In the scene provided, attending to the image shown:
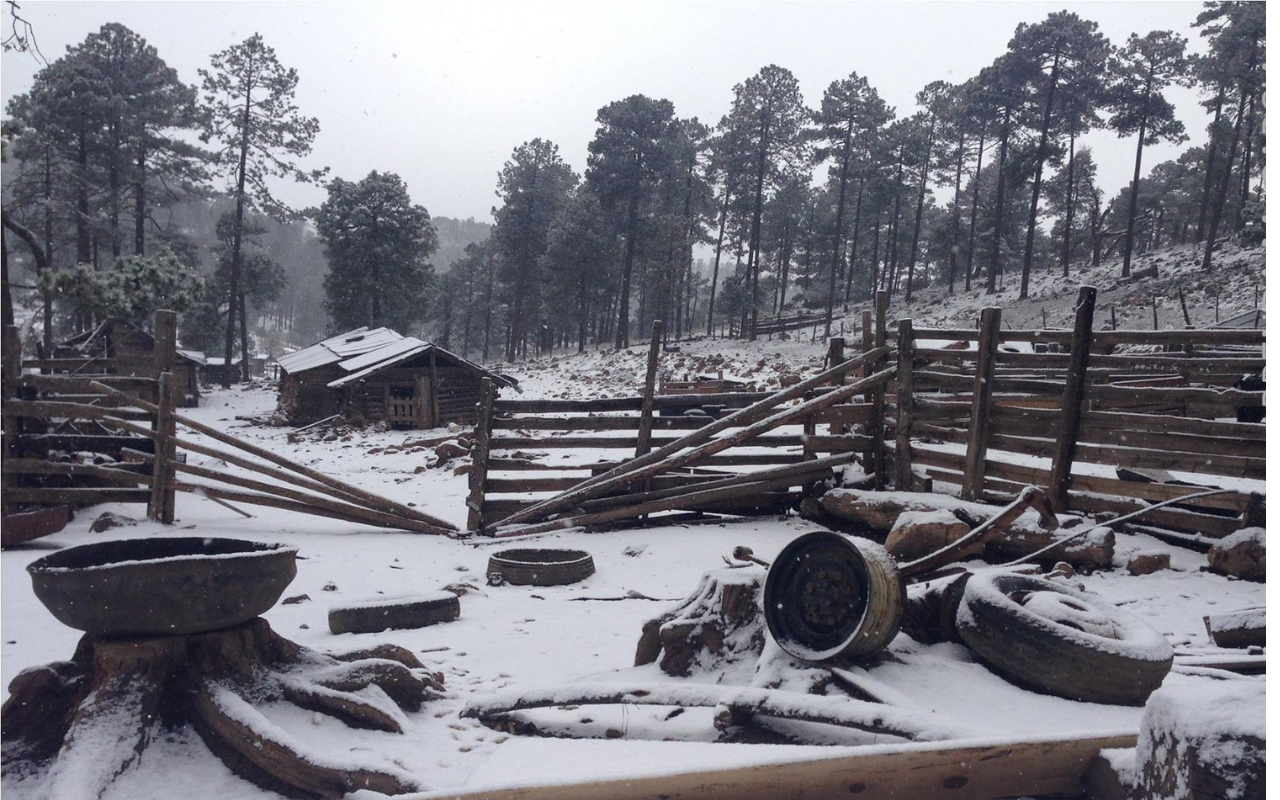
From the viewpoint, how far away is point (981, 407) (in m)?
6.88

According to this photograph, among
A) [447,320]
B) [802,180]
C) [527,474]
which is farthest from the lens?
[447,320]

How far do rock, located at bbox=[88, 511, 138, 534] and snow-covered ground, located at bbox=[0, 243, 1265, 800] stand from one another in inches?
3.5

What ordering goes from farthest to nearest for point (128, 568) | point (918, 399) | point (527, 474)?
point (527, 474)
point (918, 399)
point (128, 568)

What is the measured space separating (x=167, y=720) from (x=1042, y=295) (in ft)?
121

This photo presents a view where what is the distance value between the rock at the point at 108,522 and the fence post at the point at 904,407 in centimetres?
862

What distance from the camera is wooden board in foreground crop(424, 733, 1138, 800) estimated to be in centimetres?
231

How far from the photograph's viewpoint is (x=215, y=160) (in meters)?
34.0

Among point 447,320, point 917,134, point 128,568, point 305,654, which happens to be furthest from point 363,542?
point 447,320

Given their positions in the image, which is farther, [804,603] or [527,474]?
[527,474]

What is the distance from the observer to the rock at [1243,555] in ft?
16.5

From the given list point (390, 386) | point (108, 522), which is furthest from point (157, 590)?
point (390, 386)

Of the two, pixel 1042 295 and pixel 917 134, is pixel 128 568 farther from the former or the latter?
pixel 917 134

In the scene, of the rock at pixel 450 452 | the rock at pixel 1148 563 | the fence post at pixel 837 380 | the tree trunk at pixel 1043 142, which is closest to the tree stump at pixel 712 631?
the rock at pixel 1148 563

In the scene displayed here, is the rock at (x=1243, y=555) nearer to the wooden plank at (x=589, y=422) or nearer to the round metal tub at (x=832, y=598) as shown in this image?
the round metal tub at (x=832, y=598)
